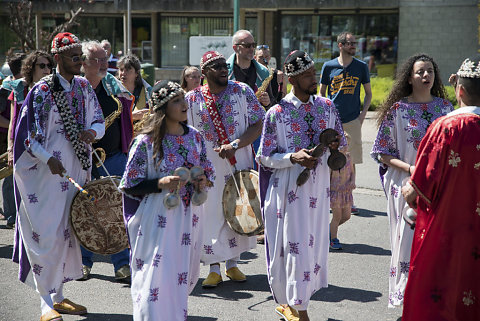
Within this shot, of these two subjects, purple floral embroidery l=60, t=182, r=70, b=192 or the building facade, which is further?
the building facade

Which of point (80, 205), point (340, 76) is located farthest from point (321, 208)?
point (340, 76)

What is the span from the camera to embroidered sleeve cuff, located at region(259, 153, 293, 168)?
5.18 meters

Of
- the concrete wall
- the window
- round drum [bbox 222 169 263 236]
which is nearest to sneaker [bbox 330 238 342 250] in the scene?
round drum [bbox 222 169 263 236]

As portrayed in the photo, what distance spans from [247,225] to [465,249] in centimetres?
241

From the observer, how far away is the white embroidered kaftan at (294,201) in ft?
17.2

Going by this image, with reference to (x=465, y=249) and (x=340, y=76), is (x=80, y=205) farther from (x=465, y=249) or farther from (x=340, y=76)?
(x=340, y=76)

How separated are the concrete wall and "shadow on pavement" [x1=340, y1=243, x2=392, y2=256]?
62.7 feet

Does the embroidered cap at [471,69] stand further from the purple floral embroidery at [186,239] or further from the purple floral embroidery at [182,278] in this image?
the purple floral embroidery at [182,278]

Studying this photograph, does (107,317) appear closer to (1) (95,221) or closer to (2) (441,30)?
(1) (95,221)

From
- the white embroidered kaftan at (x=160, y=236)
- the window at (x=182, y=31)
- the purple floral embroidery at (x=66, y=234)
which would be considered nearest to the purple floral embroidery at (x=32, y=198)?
the purple floral embroidery at (x=66, y=234)

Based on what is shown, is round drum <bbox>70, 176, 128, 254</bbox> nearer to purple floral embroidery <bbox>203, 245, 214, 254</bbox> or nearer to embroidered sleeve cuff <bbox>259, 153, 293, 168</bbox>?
purple floral embroidery <bbox>203, 245, 214, 254</bbox>

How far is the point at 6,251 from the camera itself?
25.0 feet

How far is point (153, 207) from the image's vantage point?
464cm

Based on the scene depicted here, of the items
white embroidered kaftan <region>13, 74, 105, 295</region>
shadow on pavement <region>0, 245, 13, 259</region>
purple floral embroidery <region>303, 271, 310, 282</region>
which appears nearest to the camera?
purple floral embroidery <region>303, 271, 310, 282</region>
